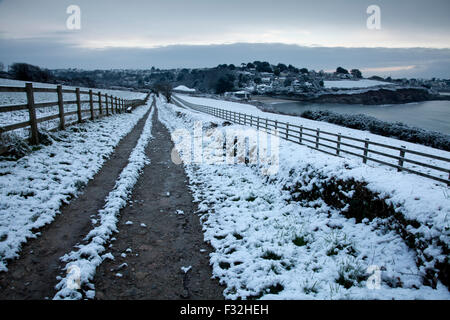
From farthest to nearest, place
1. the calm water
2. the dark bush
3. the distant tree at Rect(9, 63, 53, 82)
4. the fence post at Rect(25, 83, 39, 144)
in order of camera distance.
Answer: the distant tree at Rect(9, 63, 53, 82)
the calm water
the dark bush
the fence post at Rect(25, 83, 39, 144)

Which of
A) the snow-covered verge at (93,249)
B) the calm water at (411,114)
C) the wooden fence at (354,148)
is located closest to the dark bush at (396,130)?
the wooden fence at (354,148)

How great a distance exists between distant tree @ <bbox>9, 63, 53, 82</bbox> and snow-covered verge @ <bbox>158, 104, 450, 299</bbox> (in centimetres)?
7318

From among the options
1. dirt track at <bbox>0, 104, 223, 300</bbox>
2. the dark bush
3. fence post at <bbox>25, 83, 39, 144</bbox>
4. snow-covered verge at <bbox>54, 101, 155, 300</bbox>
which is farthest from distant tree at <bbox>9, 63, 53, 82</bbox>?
dirt track at <bbox>0, 104, 223, 300</bbox>

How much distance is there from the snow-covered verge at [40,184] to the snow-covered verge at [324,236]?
3.37m

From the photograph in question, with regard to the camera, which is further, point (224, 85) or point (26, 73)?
point (224, 85)

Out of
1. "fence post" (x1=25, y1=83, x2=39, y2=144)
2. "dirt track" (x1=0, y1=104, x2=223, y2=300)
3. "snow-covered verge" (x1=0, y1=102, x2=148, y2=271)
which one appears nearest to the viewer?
"dirt track" (x1=0, y1=104, x2=223, y2=300)

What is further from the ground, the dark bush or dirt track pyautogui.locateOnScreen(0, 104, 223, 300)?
the dark bush

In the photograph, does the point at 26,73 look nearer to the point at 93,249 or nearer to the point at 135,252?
the point at 93,249

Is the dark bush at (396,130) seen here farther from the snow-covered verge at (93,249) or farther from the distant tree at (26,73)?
the distant tree at (26,73)

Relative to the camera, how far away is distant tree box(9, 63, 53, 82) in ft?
202

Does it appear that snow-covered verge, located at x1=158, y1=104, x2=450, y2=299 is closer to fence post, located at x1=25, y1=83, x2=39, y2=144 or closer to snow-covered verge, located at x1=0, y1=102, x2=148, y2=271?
snow-covered verge, located at x1=0, y1=102, x2=148, y2=271

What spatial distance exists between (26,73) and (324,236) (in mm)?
81522

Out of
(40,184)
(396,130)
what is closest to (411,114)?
(396,130)

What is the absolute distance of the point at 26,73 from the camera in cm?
6384
